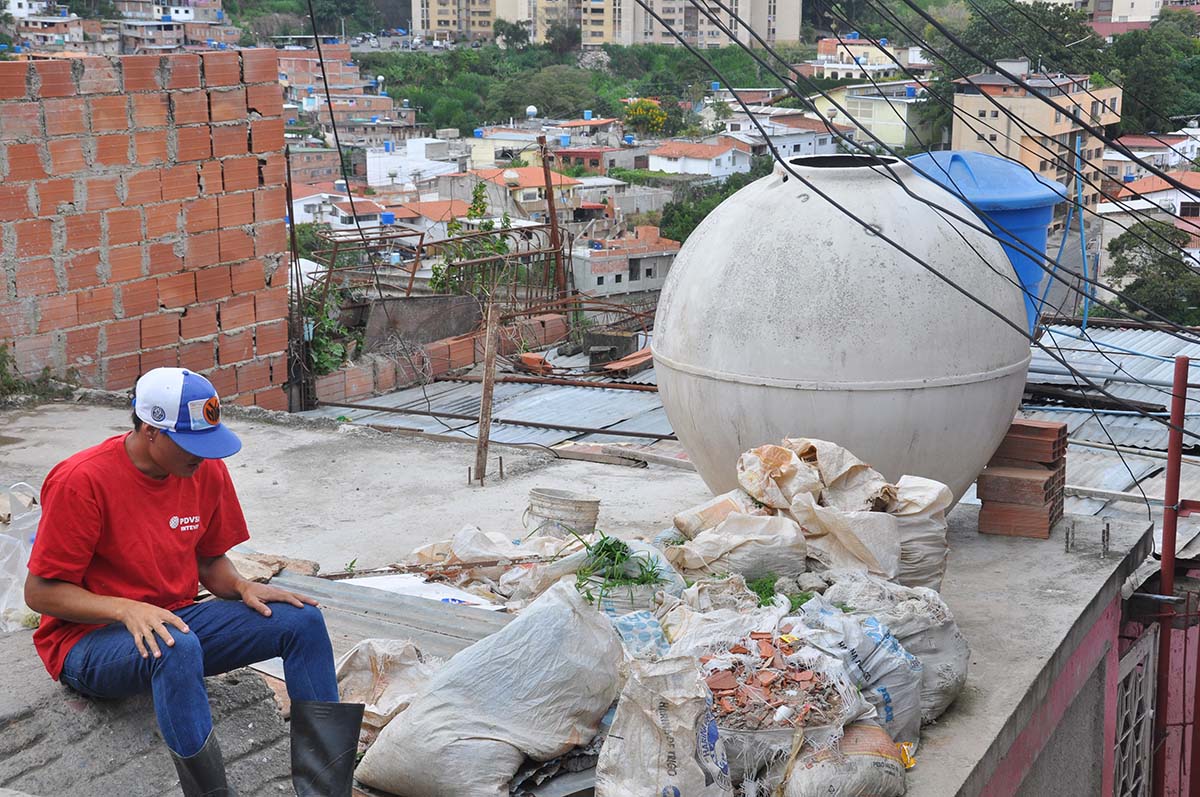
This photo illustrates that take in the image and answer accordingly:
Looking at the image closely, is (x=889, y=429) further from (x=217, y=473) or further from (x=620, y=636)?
(x=217, y=473)

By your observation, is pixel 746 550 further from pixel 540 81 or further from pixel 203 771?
pixel 540 81

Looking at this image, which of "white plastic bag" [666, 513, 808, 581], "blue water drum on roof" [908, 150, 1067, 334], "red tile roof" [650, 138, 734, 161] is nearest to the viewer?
"white plastic bag" [666, 513, 808, 581]

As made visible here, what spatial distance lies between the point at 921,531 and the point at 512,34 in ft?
445

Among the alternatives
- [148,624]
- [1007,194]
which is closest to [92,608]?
[148,624]

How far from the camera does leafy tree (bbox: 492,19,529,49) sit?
136 meters

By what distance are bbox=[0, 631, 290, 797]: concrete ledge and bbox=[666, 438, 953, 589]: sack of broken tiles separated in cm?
225

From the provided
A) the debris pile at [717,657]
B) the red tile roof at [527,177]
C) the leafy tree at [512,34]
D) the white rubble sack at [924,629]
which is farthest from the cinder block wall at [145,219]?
the leafy tree at [512,34]

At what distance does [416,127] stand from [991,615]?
9058cm

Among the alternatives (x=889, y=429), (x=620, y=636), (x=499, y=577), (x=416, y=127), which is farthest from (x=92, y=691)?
(x=416, y=127)

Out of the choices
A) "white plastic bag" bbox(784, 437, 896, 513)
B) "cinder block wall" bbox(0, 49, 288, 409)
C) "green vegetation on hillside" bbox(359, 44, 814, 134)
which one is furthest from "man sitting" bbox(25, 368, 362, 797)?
"green vegetation on hillside" bbox(359, 44, 814, 134)

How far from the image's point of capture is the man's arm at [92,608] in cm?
387

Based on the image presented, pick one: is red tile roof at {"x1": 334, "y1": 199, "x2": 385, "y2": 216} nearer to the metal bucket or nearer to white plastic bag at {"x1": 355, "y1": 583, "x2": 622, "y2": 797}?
the metal bucket

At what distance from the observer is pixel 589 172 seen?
267ft

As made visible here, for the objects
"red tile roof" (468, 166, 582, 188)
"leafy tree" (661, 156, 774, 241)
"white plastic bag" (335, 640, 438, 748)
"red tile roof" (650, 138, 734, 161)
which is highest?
"white plastic bag" (335, 640, 438, 748)
